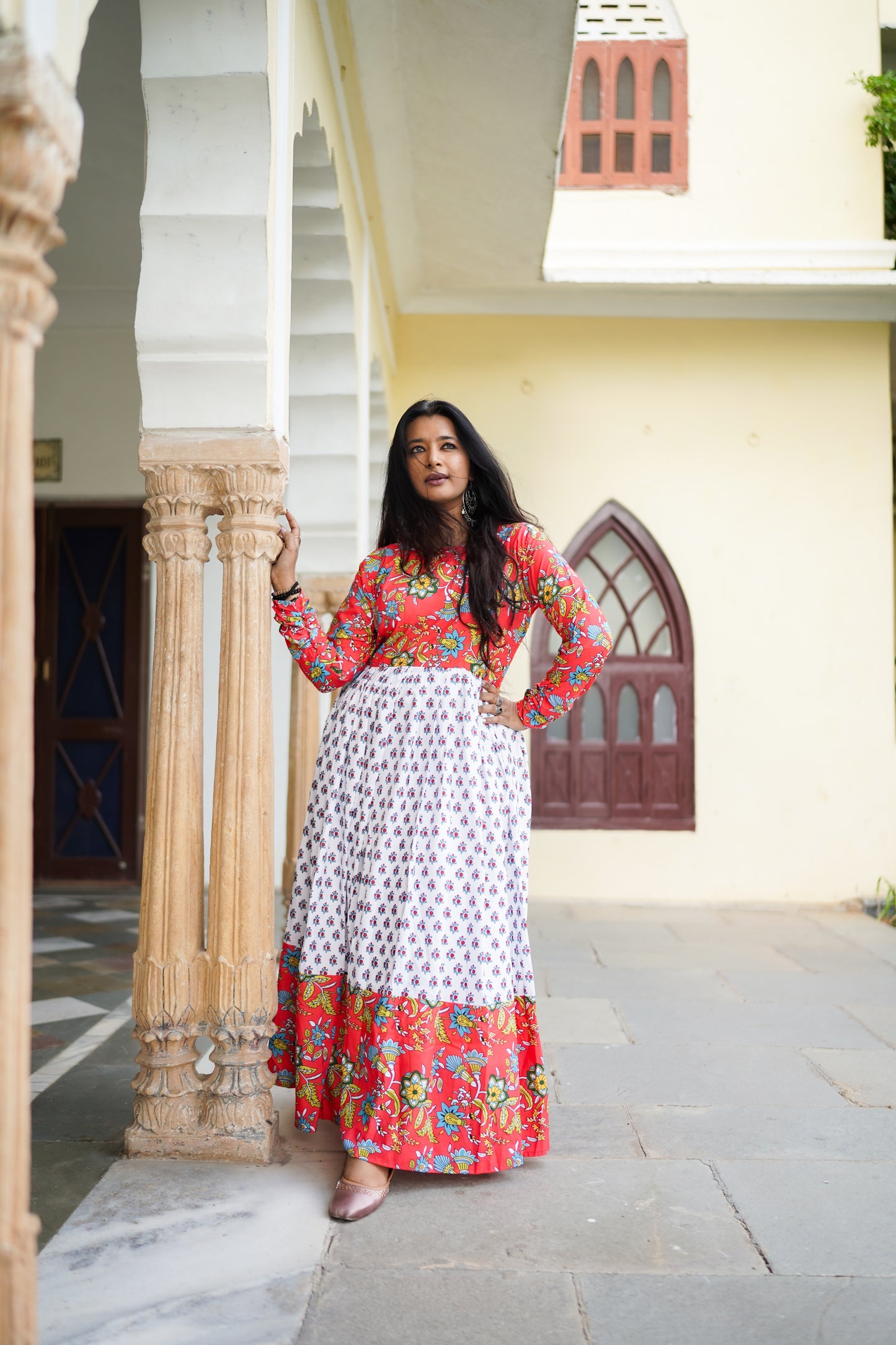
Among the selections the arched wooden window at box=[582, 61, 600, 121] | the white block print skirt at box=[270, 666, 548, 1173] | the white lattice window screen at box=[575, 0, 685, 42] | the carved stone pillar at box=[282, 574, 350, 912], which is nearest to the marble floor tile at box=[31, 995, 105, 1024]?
the carved stone pillar at box=[282, 574, 350, 912]

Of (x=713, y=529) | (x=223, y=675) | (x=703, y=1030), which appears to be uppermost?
(x=713, y=529)

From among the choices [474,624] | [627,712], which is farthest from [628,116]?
[474,624]

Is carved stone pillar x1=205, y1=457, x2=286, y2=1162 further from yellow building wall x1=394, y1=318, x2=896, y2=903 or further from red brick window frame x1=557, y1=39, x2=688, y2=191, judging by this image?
red brick window frame x1=557, y1=39, x2=688, y2=191

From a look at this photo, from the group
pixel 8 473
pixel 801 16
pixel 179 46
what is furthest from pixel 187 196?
pixel 801 16

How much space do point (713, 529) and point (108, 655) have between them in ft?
12.4

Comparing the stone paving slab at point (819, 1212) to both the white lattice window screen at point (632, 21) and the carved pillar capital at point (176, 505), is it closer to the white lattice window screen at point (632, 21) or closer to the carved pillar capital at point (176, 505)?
the carved pillar capital at point (176, 505)

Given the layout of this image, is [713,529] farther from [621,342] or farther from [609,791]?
[609,791]

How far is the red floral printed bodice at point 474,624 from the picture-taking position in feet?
8.16

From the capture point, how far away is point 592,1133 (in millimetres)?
2695

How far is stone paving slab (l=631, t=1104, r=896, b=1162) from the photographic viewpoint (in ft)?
8.48

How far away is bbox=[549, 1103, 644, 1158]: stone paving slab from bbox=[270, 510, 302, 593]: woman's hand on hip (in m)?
1.47

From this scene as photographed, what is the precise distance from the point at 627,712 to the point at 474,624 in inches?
181

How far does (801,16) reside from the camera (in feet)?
22.3

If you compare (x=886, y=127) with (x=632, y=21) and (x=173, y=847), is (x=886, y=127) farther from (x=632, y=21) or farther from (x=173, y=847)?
(x=173, y=847)
